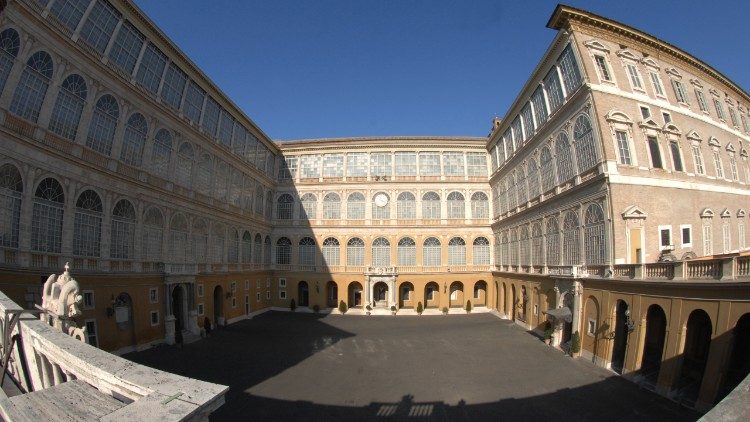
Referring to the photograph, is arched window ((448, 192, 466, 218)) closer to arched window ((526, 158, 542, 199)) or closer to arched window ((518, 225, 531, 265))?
arched window ((518, 225, 531, 265))

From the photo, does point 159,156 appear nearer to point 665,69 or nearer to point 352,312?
point 352,312

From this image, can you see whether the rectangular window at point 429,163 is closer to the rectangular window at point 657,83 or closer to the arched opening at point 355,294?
the arched opening at point 355,294

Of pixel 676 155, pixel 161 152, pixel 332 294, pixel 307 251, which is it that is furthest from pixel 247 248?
pixel 676 155

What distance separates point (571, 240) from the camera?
81.9 feet

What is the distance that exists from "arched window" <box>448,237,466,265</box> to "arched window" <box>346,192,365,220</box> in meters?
11.5

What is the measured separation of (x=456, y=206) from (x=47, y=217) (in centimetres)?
3766

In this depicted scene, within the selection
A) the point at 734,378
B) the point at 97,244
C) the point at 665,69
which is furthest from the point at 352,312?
the point at 665,69

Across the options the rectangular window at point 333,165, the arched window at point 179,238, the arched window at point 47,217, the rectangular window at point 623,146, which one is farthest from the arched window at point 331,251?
the rectangular window at point 623,146

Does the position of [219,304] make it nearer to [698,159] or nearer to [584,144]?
[584,144]

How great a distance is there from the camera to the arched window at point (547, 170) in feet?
90.9

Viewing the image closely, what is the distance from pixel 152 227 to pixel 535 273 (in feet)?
98.9

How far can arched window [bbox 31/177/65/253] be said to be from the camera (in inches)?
693

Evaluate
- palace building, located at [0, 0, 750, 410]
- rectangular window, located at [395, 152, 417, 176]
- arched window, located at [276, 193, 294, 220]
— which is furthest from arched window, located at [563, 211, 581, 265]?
arched window, located at [276, 193, 294, 220]

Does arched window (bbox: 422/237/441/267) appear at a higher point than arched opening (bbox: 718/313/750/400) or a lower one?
higher
